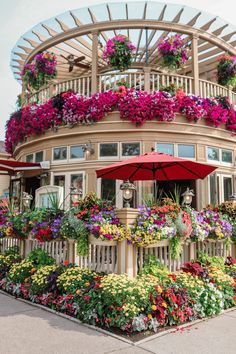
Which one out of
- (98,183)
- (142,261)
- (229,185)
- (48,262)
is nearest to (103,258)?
(142,261)

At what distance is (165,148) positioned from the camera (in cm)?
992

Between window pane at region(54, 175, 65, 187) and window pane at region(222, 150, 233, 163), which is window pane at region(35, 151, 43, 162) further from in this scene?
window pane at region(222, 150, 233, 163)

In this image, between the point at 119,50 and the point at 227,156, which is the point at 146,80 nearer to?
the point at 119,50

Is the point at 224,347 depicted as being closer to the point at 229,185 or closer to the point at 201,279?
the point at 201,279

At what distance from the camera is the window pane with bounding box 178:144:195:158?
1001 cm

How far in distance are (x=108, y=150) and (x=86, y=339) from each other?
22.7 ft

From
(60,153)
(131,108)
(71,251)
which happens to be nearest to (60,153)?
(60,153)

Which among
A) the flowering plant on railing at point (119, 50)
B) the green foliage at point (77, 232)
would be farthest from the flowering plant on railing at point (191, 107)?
the green foliage at point (77, 232)

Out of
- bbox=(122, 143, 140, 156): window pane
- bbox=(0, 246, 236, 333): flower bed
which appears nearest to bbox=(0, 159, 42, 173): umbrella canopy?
bbox=(122, 143, 140, 156): window pane

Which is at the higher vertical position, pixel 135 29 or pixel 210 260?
pixel 135 29

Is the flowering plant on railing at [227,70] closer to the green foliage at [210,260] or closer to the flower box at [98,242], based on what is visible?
the green foliage at [210,260]

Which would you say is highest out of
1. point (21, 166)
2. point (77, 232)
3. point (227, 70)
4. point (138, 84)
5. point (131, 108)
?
point (227, 70)

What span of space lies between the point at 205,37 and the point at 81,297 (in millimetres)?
10181

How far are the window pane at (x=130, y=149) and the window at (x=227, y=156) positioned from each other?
124 inches
